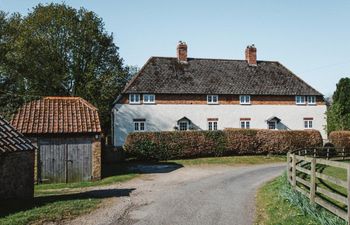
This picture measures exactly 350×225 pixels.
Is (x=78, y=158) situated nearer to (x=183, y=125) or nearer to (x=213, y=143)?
(x=213, y=143)

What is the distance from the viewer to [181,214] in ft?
39.7

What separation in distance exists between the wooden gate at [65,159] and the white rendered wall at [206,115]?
55.8ft

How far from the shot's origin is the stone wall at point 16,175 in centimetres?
1324

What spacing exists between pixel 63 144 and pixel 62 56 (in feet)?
86.0

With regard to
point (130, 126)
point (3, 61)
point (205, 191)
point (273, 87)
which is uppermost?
point (3, 61)

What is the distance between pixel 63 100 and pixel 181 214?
48.4ft

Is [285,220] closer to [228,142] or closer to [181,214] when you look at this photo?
[181,214]

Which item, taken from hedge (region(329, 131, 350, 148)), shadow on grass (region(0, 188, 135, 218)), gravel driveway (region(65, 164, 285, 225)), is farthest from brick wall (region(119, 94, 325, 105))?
shadow on grass (region(0, 188, 135, 218))

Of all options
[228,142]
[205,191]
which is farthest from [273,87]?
[205,191]

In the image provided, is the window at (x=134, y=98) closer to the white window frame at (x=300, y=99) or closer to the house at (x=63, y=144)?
the house at (x=63, y=144)

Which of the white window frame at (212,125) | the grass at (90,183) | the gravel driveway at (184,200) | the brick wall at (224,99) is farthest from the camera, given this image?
the white window frame at (212,125)

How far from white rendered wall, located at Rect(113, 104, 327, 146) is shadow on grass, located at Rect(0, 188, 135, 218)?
20.9 metres

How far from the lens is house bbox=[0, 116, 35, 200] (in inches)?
523

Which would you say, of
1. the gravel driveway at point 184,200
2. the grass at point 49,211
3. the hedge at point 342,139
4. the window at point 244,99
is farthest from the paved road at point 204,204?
the window at point 244,99
